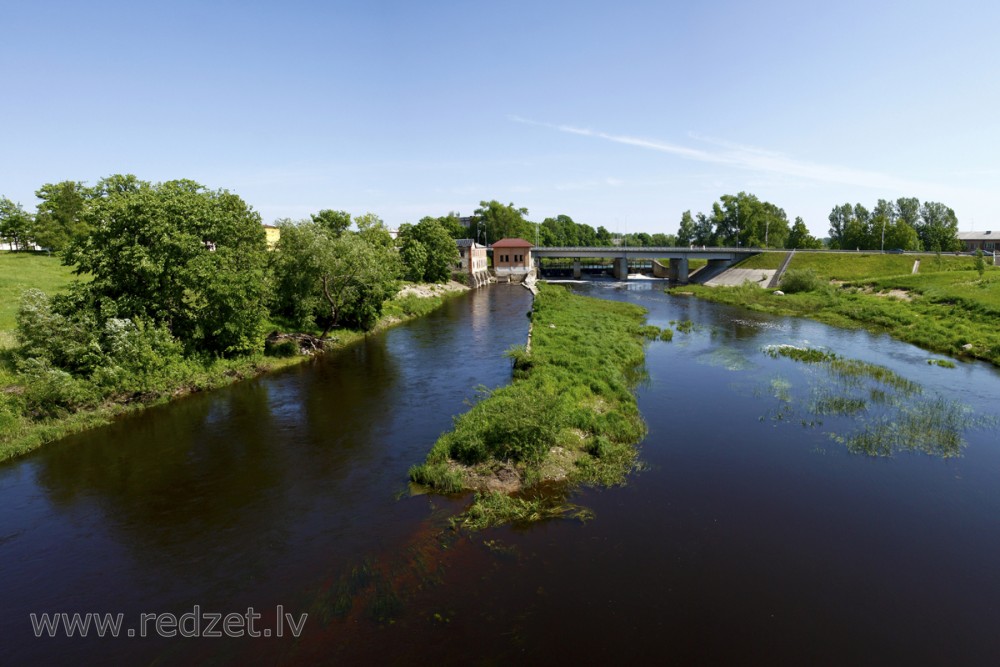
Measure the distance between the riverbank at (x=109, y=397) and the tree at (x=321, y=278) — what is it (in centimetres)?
328

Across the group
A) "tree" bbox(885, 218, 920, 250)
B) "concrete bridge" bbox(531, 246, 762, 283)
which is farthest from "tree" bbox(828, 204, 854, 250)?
"concrete bridge" bbox(531, 246, 762, 283)

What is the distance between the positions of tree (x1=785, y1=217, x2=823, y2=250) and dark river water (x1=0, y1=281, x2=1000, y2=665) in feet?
354

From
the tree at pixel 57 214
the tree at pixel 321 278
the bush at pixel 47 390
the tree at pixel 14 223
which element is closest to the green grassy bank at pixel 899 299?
the tree at pixel 321 278

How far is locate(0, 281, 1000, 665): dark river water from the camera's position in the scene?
39.9ft

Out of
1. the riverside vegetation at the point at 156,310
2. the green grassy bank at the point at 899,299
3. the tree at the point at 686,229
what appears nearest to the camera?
the riverside vegetation at the point at 156,310

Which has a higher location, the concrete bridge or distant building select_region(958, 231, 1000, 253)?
distant building select_region(958, 231, 1000, 253)

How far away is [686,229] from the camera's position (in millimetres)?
159000

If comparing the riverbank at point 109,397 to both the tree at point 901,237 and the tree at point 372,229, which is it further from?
the tree at point 901,237

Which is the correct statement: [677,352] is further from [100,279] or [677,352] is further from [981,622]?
[100,279]

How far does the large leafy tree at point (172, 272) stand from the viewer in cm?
2980

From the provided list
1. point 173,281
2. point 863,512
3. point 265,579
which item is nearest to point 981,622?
point 863,512

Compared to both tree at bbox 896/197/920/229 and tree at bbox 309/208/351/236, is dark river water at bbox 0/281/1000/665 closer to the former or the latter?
tree at bbox 309/208/351/236

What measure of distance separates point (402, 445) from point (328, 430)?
4.53m

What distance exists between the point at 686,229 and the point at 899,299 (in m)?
102
